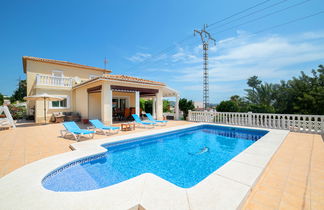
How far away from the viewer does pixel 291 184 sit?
10.1 feet

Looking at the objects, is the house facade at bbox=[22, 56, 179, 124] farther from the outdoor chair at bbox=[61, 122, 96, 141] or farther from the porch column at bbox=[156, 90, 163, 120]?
the outdoor chair at bbox=[61, 122, 96, 141]

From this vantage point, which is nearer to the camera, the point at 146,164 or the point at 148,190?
the point at 148,190

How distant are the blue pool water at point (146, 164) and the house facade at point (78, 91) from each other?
653cm

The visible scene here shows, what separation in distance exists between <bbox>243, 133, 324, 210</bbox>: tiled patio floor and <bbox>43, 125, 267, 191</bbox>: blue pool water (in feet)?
5.02

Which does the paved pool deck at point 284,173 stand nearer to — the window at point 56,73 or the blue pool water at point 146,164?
the blue pool water at point 146,164

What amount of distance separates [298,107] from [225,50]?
14896 mm

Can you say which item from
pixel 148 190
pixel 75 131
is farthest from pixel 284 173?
pixel 75 131

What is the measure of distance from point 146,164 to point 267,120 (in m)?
10.3

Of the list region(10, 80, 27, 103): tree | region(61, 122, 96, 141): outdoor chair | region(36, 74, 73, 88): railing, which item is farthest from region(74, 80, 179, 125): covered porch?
region(10, 80, 27, 103): tree

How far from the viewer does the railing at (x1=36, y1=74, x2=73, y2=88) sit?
14.3 metres

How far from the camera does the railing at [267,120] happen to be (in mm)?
8383

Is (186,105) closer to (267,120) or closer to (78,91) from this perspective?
(267,120)

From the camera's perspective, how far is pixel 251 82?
3881cm

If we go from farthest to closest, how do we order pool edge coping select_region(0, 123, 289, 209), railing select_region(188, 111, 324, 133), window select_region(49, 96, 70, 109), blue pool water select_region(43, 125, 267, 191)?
window select_region(49, 96, 70, 109), railing select_region(188, 111, 324, 133), blue pool water select_region(43, 125, 267, 191), pool edge coping select_region(0, 123, 289, 209)
